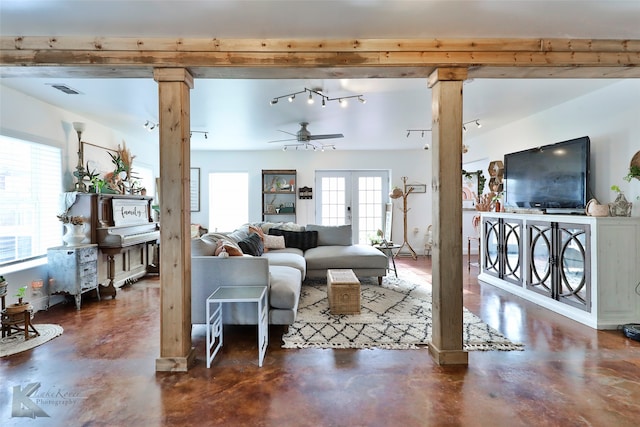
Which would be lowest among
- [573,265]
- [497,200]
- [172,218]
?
[573,265]

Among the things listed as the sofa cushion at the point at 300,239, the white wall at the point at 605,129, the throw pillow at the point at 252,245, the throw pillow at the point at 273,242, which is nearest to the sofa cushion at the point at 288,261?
the throw pillow at the point at 252,245

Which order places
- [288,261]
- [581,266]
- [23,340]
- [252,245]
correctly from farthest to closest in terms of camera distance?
[252,245], [288,261], [581,266], [23,340]

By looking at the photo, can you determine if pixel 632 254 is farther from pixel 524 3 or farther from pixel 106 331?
pixel 106 331

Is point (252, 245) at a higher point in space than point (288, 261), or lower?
higher

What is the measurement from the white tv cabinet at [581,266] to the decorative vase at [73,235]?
224 inches

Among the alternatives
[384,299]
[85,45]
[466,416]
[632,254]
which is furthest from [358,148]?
[466,416]

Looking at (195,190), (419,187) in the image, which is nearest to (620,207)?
(419,187)

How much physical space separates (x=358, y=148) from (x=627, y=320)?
5.17 meters

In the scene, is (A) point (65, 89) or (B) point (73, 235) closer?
(A) point (65, 89)

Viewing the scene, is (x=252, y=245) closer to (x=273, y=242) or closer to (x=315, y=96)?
(x=273, y=242)

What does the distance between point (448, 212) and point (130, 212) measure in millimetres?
4645

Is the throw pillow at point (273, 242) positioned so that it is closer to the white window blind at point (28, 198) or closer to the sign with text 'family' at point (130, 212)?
the sign with text 'family' at point (130, 212)

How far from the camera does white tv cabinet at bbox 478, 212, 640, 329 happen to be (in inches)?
120

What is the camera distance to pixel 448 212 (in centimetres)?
238
